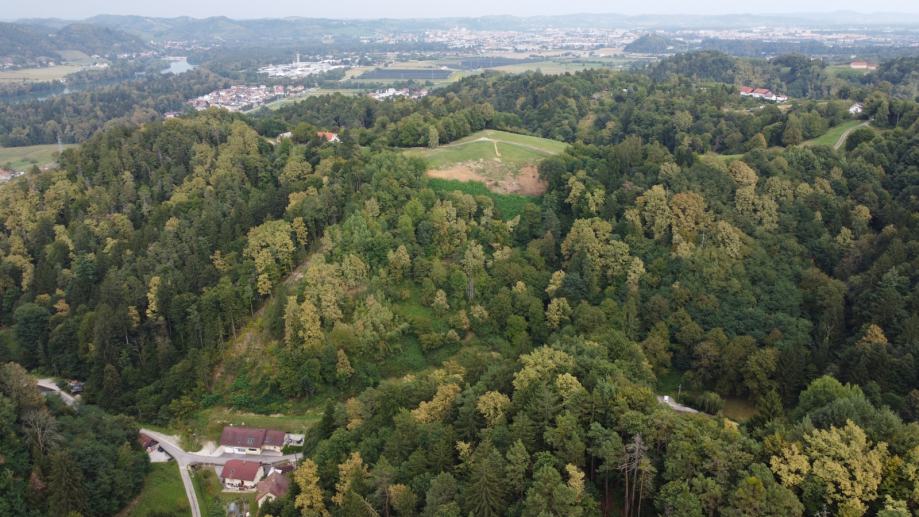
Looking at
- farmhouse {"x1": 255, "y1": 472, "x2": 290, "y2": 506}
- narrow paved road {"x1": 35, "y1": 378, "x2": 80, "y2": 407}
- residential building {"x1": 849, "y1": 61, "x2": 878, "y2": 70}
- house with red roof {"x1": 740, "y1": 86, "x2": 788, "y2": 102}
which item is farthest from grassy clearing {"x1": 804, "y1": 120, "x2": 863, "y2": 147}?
narrow paved road {"x1": 35, "y1": 378, "x2": 80, "y2": 407}

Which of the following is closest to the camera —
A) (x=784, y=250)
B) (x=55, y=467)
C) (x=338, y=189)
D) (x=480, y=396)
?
(x=480, y=396)

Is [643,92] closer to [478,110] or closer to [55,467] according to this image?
[478,110]

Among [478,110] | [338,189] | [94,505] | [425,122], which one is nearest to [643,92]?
[478,110]

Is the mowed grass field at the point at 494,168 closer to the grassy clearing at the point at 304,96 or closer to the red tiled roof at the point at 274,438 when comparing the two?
the red tiled roof at the point at 274,438

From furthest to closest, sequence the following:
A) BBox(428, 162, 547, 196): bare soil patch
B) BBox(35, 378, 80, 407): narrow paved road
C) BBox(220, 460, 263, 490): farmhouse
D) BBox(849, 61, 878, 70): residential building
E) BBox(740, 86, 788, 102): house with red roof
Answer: BBox(849, 61, 878, 70): residential building, BBox(740, 86, 788, 102): house with red roof, BBox(428, 162, 547, 196): bare soil patch, BBox(35, 378, 80, 407): narrow paved road, BBox(220, 460, 263, 490): farmhouse

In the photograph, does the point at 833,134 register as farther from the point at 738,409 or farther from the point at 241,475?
the point at 241,475

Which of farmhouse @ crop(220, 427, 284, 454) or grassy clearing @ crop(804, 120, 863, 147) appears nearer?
farmhouse @ crop(220, 427, 284, 454)

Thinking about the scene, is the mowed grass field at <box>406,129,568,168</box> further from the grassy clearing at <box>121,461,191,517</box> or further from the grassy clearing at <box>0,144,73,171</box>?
the grassy clearing at <box>0,144,73,171</box>
